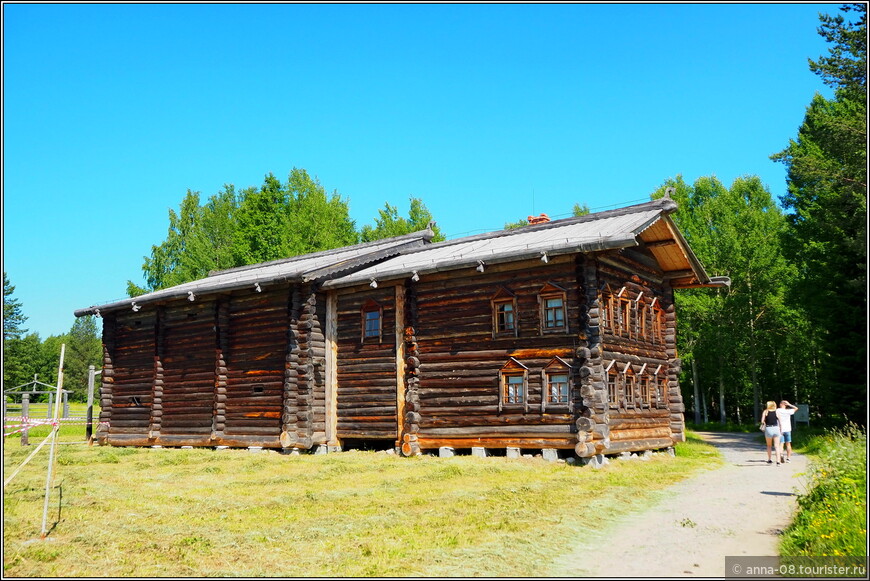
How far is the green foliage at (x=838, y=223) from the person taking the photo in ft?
70.1

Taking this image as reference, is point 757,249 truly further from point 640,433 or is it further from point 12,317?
point 12,317

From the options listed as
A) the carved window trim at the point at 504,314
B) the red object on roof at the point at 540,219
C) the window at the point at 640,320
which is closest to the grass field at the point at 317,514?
the carved window trim at the point at 504,314

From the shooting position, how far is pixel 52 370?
90500mm

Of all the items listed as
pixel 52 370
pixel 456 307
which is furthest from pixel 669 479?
pixel 52 370

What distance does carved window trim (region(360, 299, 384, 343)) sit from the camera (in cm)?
2264

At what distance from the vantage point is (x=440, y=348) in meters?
21.3

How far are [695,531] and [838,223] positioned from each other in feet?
53.9

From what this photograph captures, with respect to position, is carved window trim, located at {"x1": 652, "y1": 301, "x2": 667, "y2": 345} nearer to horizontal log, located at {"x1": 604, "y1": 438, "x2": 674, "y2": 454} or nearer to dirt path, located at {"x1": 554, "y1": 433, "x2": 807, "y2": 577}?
horizontal log, located at {"x1": 604, "y1": 438, "x2": 674, "y2": 454}

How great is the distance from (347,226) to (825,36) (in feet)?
106

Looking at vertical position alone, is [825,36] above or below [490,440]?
above

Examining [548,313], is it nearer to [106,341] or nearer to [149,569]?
[149,569]

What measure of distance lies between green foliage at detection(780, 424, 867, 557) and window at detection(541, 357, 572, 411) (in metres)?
7.91

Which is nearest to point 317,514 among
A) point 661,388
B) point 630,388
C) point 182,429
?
point 630,388

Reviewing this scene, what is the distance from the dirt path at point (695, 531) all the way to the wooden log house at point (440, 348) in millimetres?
4335
